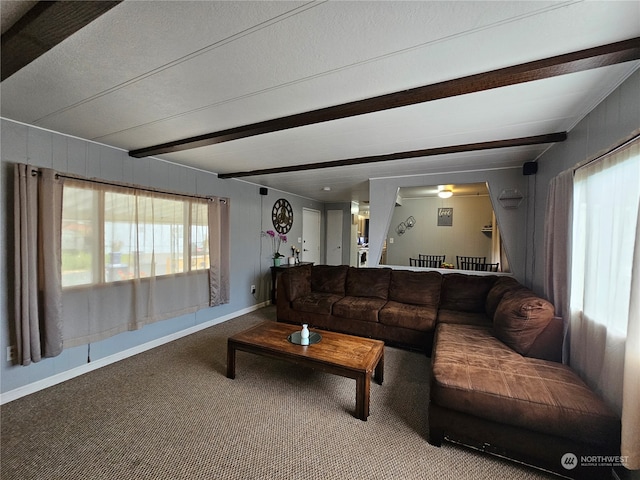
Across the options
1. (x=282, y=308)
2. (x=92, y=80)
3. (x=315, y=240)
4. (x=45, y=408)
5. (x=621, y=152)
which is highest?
(x=92, y=80)

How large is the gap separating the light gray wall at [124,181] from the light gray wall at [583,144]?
4.09 metres

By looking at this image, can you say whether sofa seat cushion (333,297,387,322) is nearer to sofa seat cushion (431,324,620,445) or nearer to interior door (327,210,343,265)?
sofa seat cushion (431,324,620,445)

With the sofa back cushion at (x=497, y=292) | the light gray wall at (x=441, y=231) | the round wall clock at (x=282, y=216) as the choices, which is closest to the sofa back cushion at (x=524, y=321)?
the sofa back cushion at (x=497, y=292)

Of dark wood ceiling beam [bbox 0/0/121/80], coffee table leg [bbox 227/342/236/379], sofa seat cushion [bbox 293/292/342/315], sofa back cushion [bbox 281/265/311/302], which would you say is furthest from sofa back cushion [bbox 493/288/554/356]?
dark wood ceiling beam [bbox 0/0/121/80]

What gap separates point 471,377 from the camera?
1744mm

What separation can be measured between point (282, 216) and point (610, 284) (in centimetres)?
480

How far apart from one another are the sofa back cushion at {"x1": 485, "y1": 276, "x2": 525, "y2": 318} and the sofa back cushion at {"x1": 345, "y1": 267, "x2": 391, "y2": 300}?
126 cm

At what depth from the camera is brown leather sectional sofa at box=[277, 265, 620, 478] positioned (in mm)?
1454

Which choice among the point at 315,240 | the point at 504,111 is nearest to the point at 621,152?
the point at 504,111

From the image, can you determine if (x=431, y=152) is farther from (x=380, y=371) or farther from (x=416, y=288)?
(x=380, y=371)

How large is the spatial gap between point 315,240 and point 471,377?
18.0 ft

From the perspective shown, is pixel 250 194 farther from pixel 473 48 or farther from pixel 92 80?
pixel 473 48

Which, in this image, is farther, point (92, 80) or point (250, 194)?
point (250, 194)

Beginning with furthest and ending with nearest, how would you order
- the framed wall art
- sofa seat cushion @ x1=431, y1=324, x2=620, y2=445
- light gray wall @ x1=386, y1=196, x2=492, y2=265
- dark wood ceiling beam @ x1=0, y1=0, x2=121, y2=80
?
1. the framed wall art
2. light gray wall @ x1=386, y1=196, x2=492, y2=265
3. sofa seat cushion @ x1=431, y1=324, x2=620, y2=445
4. dark wood ceiling beam @ x1=0, y1=0, x2=121, y2=80
